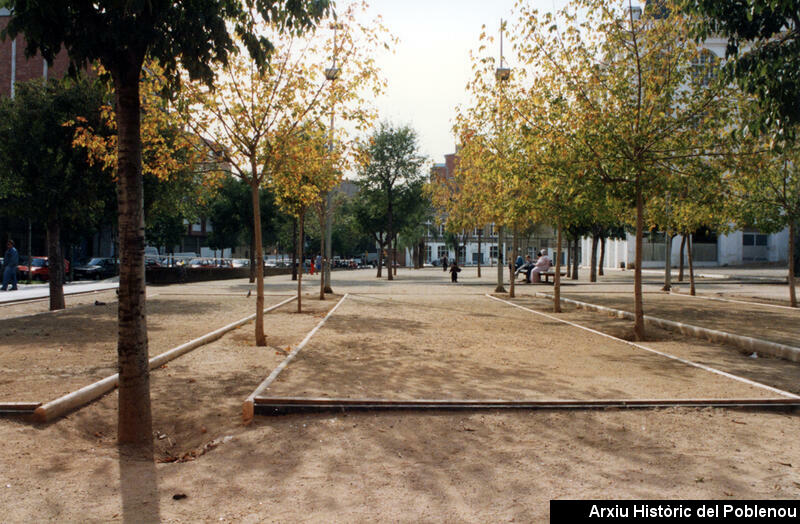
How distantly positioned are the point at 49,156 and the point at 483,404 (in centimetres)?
1326

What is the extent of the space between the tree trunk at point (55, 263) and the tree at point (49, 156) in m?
0.02

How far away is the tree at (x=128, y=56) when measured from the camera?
191 inches

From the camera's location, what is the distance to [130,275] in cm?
507

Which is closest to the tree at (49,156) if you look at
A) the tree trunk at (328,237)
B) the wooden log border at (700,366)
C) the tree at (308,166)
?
the tree at (308,166)

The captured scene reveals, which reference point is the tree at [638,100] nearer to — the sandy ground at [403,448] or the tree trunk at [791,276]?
the sandy ground at [403,448]

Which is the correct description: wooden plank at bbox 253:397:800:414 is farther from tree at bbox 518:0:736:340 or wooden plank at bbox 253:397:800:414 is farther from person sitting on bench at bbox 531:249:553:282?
person sitting on bench at bbox 531:249:553:282

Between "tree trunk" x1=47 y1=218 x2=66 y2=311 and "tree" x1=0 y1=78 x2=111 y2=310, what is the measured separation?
0.9 inches

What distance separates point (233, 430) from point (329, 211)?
646 inches

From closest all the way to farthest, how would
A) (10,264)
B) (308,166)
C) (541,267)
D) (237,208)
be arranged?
(308,166)
(10,264)
(541,267)
(237,208)

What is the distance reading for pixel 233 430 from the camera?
215 inches

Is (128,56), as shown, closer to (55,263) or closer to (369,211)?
(55,263)

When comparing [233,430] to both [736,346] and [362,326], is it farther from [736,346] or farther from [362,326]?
[736,346]

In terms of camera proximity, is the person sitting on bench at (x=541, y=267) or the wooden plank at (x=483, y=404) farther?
the person sitting on bench at (x=541, y=267)

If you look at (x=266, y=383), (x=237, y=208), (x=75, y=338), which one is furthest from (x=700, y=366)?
(x=237, y=208)
